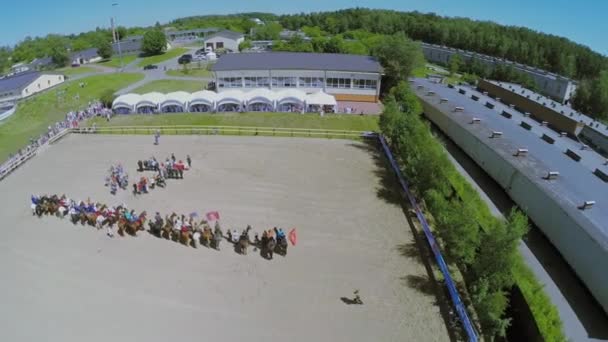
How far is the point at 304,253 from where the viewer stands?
14.7m

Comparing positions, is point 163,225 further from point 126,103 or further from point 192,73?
point 192,73

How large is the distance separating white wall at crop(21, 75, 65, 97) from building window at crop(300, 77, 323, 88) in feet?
120

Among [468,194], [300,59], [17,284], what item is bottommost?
[17,284]

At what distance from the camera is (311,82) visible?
37469 millimetres

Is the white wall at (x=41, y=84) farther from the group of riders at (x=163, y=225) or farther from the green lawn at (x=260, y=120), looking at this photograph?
the group of riders at (x=163, y=225)

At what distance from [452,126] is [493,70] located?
132 feet

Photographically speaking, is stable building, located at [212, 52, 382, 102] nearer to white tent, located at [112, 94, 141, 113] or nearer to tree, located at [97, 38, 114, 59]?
white tent, located at [112, 94, 141, 113]

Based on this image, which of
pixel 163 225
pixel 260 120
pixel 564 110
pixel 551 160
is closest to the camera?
pixel 163 225

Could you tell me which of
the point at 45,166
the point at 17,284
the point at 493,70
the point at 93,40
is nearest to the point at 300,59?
the point at 45,166

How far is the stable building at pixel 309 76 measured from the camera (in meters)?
36.3

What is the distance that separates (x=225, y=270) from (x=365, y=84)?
27.6 meters

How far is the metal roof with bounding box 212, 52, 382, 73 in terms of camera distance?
121 feet

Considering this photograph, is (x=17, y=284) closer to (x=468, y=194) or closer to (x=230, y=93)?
(x=468, y=194)

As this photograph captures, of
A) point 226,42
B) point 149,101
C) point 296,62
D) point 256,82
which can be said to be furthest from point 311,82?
point 226,42
